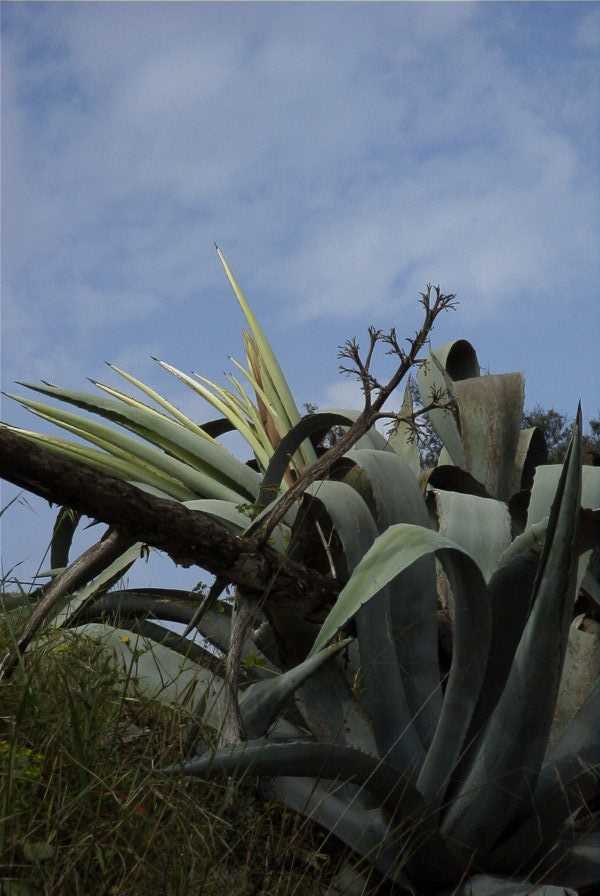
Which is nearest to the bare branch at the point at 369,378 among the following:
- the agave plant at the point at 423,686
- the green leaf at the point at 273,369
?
the agave plant at the point at 423,686

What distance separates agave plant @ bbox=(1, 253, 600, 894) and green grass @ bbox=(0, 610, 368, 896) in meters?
0.10

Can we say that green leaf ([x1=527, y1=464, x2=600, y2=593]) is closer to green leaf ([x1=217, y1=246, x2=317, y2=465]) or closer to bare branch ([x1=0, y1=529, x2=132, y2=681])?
bare branch ([x1=0, y1=529, x2=132, y2=681])

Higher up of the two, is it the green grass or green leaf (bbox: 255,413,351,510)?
green leaf (bbox: 255,413,351,510)

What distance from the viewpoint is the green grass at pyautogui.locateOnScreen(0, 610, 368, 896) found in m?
1.97

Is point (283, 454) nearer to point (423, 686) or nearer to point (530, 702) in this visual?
point (423, 686)

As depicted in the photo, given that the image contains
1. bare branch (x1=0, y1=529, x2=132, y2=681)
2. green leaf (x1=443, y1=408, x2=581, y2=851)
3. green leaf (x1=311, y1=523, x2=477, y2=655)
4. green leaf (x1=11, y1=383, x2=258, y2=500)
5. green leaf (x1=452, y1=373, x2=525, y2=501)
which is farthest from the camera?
green leaf (x1=452, y1=373, x2=525, y2=501)

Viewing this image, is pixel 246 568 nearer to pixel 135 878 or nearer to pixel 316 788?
pixel 316 788

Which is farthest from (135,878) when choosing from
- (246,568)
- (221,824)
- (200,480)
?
(200,480)

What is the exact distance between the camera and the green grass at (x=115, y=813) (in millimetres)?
1968

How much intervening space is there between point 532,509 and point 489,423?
41.9 inches

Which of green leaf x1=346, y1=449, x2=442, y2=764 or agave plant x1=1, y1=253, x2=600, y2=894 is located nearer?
agave plant x1=1, y1=253, x2=600, y2=894

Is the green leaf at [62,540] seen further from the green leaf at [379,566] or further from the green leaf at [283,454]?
the green leaf at [379,566]

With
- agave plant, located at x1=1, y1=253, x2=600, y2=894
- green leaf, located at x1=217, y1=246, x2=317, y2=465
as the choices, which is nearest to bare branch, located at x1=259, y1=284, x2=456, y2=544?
agave plant, located at x1=1, y1=253, x2=600, y2=894

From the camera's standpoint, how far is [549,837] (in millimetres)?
2500
